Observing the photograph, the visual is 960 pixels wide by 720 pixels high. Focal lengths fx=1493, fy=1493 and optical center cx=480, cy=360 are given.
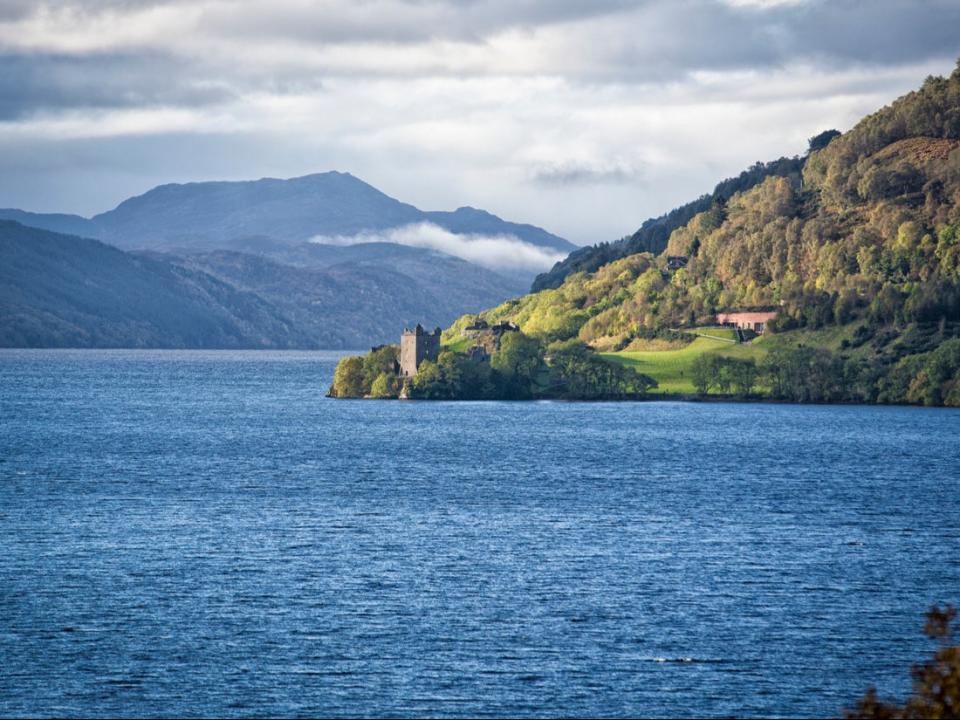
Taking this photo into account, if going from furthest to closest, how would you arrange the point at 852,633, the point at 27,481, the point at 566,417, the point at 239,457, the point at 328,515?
the point at 566,417, the point at 239,457, the point at 27,481, the point at 328,515, the point at 852,633

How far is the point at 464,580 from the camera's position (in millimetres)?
65500

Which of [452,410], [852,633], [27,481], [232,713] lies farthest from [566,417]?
[232,713]

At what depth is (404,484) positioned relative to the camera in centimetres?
10381

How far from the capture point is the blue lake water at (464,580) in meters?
48.7

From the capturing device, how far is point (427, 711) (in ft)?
151

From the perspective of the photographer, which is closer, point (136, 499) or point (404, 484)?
point (136, 499)

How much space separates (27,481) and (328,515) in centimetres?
2646

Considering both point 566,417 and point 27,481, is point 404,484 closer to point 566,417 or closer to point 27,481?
point 27,481

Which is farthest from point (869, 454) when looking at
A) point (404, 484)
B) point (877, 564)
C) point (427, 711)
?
point (427, 711)

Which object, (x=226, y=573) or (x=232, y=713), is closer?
(x=232, y=713)

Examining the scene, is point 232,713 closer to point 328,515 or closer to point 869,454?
point 328,515

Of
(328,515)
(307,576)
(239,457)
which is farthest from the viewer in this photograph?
(239,457)

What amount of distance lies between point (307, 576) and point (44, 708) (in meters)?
20.6

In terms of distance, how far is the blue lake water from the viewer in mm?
48656
